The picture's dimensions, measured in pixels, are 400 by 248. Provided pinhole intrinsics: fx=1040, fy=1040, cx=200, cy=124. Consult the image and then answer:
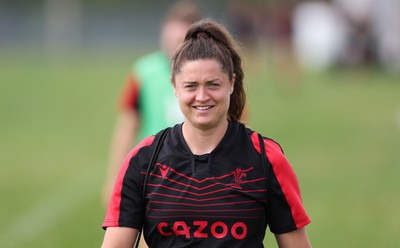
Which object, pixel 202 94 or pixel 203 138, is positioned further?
pixel 203 138

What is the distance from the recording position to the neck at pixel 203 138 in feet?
16.6

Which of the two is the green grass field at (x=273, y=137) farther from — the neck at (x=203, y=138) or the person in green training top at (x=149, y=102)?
the person in green training top at (x=149, y=102)

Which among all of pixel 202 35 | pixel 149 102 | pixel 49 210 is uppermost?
pixel 149 102

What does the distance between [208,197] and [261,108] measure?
1980cm

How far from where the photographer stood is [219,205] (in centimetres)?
493

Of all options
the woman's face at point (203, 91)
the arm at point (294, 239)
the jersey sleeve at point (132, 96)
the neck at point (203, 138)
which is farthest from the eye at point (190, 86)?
the jersey sleeve at point (132, 96)

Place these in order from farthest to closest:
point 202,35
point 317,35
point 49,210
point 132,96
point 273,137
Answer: point 317,35 → point 273,137 → point 49,210 → point 132,96 → point 202,35

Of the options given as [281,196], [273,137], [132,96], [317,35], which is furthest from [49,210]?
[317,35]

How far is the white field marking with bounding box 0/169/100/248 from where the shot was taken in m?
11.2

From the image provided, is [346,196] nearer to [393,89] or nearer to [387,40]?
[393,89]

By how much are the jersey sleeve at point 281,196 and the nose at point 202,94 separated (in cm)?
36

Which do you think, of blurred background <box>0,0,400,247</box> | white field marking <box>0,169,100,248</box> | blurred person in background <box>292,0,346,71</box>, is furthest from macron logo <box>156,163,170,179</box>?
blurred person in background <box>292,0,346,71</box>

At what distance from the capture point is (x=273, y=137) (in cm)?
1873

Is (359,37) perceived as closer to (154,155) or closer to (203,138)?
(203,138)
